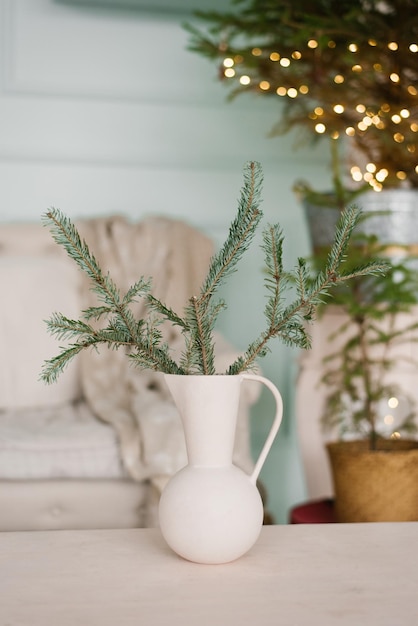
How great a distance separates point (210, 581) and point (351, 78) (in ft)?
4.60

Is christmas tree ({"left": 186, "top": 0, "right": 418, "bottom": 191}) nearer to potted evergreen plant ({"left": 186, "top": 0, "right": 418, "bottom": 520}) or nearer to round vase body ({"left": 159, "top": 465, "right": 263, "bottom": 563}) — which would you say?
potted evergreen plant ({"left": 186, "top": 0, "right": 418, "bottom": 520})

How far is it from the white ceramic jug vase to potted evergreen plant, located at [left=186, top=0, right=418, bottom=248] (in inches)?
38.1

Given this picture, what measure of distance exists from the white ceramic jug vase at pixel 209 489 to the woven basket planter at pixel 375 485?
83 cm

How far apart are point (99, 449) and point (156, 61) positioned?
130 cm

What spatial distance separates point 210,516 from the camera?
0.80 m

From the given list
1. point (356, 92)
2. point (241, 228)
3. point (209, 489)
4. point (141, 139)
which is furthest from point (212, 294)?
point (141, 139)

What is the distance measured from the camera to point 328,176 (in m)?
2.56

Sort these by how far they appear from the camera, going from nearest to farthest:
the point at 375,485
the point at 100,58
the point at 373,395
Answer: the point at 375,485 < the point at 373,395 < the point at 100,58

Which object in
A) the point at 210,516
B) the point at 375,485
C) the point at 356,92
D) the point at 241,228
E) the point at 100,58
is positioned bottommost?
the point at 375,485

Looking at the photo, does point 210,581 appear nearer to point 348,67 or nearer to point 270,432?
point 270,432

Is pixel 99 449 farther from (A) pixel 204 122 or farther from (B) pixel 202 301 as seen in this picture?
(A) pixel 204 122

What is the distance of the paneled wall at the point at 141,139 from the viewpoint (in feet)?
7.72

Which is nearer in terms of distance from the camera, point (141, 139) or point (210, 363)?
point (210, 363)

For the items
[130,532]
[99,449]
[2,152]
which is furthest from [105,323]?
[130,532]
